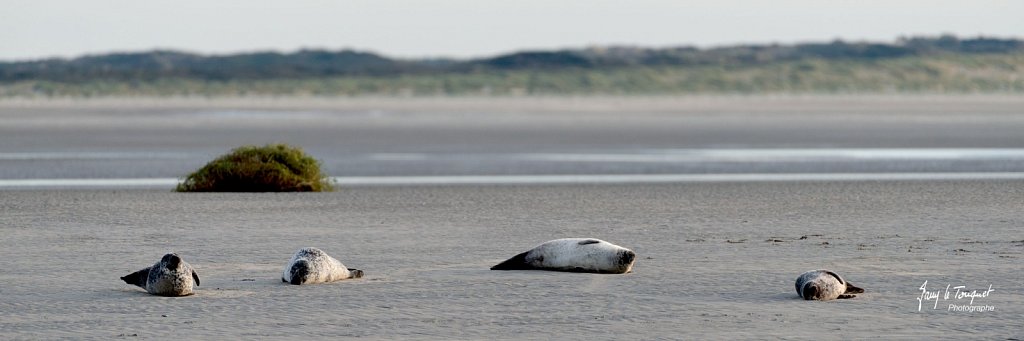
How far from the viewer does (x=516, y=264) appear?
40.0ft

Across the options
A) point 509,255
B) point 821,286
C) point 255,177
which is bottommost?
point 509,255

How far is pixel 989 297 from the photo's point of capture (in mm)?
10516

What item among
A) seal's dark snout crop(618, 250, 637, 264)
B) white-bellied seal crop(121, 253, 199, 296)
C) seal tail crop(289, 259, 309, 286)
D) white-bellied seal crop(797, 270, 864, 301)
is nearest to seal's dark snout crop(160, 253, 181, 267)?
white-bellied seal crop(121, 253, 199, 296)

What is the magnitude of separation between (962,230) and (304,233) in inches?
248

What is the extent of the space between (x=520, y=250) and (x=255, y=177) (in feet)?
28.3

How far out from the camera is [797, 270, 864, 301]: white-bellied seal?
1038 cm

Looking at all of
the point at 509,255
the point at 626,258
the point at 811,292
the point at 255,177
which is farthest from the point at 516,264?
the point at 255,177

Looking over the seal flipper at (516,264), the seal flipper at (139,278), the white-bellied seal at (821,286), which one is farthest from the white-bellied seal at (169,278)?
the white-bellied seal at (821,286)

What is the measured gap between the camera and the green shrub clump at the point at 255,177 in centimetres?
2169

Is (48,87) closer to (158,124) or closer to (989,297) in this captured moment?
(158,124)

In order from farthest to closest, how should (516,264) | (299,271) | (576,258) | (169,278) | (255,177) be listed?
(255,177), (516,264), (576,258), (299,271), (169,278)

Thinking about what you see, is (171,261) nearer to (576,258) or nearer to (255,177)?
(576,258)

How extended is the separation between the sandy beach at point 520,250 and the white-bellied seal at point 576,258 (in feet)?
0.39

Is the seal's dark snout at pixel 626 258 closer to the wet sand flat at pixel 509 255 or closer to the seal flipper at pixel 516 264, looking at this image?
the wet sand flat at pixel 509 255
